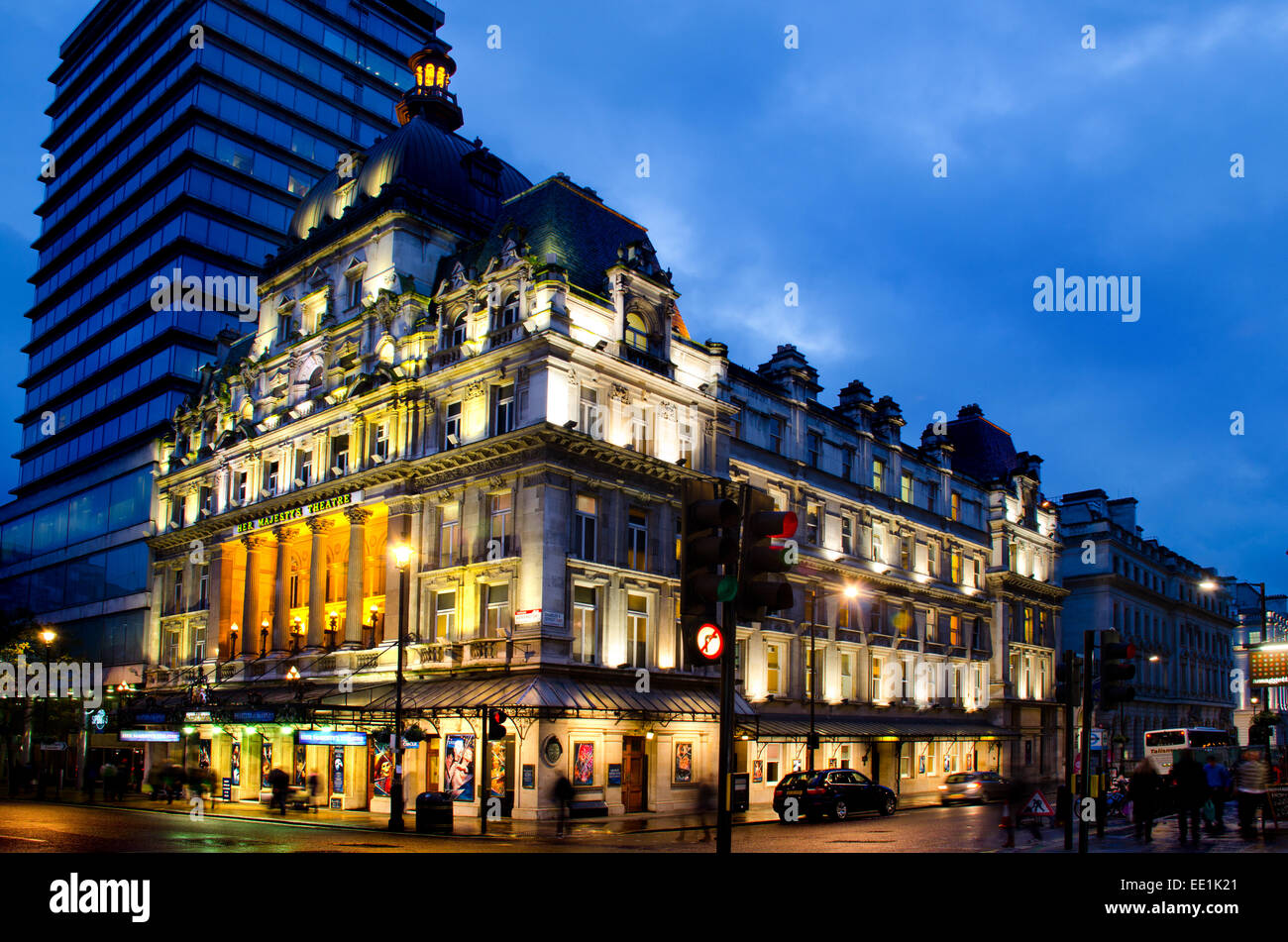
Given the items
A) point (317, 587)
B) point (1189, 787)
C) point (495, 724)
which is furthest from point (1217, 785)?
point (317, 587)

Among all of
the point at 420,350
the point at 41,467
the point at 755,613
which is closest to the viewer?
the point at 755,613

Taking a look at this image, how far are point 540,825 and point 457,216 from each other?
29577 millimetres

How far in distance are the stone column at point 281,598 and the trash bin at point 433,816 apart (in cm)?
2160

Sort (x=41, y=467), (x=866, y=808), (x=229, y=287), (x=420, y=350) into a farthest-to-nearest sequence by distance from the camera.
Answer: (x=41, y=467) < (x=229, y=287) < (x=420, y=350) < (x=866, y=808)

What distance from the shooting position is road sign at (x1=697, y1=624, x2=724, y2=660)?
30.3 ft

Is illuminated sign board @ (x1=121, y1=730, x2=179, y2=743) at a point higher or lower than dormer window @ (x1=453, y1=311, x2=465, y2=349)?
lower

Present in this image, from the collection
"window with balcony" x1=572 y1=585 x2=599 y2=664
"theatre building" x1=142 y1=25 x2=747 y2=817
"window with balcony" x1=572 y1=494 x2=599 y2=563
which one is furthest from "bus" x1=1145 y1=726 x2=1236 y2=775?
"window with balcony" x1=572 y1=494 x2=599 y2=563

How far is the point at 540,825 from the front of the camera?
36812mm

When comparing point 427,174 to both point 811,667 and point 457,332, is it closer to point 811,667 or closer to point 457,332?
point 457,332

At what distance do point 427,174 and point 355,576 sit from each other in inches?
782

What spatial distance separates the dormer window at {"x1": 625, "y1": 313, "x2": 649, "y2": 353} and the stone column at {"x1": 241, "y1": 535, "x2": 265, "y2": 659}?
2160cm

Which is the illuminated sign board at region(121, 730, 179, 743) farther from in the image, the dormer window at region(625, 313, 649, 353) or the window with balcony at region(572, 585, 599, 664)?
the dormer window at region(625, 313, 649, 353)
